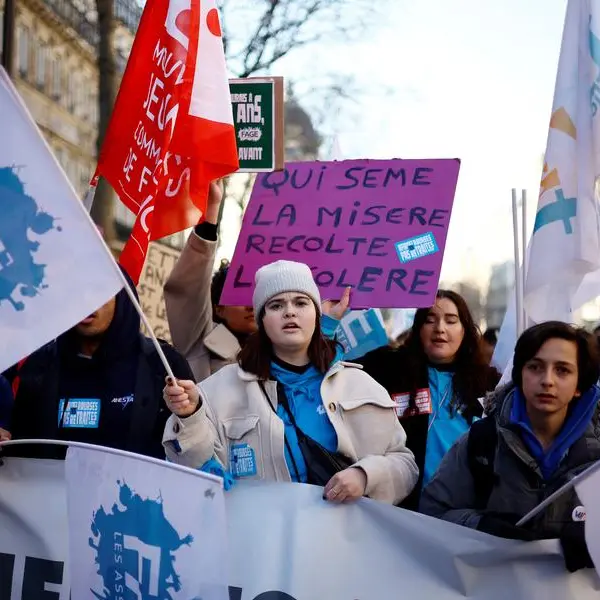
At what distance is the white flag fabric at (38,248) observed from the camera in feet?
10.8

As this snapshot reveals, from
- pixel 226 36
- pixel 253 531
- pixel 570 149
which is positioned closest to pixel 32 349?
pixel 253 531

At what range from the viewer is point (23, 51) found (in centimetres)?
1805

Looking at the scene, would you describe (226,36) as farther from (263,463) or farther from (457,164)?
(263,463)

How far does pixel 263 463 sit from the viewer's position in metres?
3.83

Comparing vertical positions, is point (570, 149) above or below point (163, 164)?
above

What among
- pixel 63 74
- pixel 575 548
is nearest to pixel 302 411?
pixel 575 548

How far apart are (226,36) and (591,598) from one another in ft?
37.3

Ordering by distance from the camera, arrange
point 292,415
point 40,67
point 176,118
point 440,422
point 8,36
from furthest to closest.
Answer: point 40,67 < point 8,36 < point 440,422 < point 176,118 < point 292,415

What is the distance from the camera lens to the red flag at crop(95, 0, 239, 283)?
4.55 meters

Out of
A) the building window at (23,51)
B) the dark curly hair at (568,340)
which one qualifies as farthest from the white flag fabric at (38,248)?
the building window at (23,51)

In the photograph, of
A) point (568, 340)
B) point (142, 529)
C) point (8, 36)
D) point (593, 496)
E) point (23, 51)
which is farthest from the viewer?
point (23, 51)

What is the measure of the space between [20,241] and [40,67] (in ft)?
54.3

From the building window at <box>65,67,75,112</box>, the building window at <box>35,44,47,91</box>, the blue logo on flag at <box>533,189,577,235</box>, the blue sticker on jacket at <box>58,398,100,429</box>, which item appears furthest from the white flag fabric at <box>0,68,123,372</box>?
the building window at <box>65,67,75,112</box>

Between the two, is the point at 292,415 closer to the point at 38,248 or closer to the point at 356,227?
the point at 38,248
